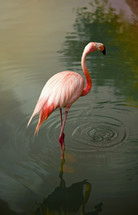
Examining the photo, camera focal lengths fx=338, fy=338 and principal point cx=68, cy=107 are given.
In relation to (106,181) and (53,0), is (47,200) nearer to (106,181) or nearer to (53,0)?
(106,181)

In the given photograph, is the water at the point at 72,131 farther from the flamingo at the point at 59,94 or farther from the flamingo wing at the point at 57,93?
the flamingo wing at the point at 57,93

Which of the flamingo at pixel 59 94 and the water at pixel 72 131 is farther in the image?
the flamingo at pixel 59 94

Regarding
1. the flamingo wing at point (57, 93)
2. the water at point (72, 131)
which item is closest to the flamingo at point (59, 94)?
the flamingo wing at point (57, 93)

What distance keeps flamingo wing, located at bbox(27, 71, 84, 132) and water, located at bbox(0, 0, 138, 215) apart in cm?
45

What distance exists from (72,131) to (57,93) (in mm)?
666

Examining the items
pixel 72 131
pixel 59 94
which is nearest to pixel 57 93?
pixel 59 94

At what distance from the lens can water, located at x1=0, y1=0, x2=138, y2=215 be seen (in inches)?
121

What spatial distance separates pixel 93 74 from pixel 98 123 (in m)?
1.56

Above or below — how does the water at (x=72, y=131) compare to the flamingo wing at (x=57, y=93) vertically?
below

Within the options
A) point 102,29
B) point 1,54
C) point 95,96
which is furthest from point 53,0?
point 95,96

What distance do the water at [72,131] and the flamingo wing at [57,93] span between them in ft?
1.48

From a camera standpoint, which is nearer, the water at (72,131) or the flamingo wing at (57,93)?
the water at (72,131)

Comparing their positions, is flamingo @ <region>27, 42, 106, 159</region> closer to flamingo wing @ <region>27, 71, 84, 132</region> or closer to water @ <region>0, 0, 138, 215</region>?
flamingo wing @ <region>27, 71, 84, 132</region>

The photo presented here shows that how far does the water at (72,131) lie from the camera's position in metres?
3.08
